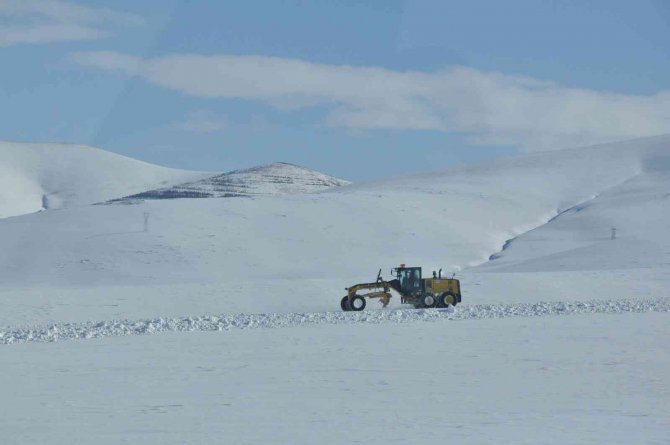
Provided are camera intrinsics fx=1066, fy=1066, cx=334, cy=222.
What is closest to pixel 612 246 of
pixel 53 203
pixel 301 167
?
pixel 301 167

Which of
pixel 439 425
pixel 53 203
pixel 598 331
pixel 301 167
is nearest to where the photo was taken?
pixel 439 425

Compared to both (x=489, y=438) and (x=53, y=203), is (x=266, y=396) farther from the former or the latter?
(x=53, y=203)

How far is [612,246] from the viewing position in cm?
5053

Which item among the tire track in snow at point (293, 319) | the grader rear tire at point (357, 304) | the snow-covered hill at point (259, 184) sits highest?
the snow-covered hill at point (259, 184)

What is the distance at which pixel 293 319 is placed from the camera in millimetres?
25844

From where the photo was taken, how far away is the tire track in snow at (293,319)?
75.7ft

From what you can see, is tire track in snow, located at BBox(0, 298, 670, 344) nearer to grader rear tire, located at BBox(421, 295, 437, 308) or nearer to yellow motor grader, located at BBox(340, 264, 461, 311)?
yellow motor grader, located at BBox(340, 264, 461, 311)

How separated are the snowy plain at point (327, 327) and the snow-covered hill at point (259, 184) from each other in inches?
2121

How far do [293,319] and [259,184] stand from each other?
97004 mm

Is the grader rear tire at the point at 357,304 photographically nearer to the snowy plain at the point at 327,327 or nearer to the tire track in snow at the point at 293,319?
the tire track in snow at the point at 293,319

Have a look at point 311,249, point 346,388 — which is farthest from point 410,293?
point 311,249

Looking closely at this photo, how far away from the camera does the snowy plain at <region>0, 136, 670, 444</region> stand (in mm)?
12531

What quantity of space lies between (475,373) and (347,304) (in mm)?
12936

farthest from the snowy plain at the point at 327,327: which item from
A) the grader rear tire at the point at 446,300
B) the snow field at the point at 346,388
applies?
the grader rear tire at the point at 446,300
